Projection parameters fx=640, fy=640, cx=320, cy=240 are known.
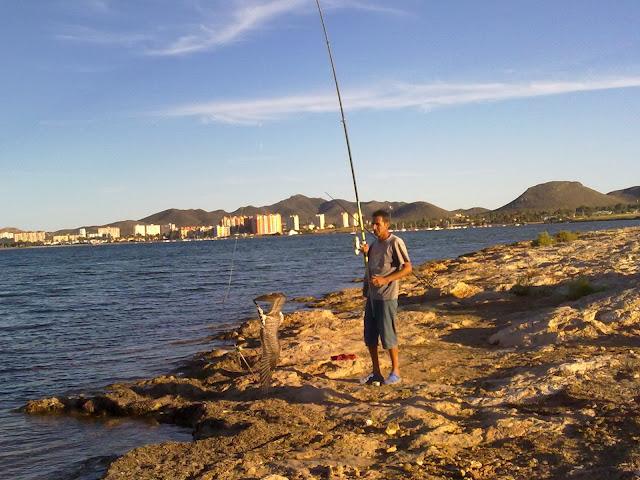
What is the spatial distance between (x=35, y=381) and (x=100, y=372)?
115 centimetres

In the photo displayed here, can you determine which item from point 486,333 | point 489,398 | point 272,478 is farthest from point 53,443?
point 486,333

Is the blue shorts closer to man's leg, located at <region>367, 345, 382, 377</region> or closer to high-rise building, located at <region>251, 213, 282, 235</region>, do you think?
man's leg, located at <region>367, 345, 382, 377</region>

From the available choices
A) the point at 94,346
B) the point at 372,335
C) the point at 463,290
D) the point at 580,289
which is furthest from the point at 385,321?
the point at 94,346

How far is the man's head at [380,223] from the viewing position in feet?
23.9

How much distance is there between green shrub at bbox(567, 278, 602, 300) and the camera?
473 inches

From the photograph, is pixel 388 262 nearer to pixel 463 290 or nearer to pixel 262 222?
pixel 463 290

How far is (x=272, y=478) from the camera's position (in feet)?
15.3

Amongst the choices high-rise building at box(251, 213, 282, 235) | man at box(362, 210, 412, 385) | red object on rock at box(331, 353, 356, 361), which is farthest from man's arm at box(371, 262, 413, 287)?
high-rise building at box(251, 213, 282, 235)

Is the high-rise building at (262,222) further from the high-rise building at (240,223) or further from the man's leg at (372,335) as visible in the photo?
the man's leg at (372,335)

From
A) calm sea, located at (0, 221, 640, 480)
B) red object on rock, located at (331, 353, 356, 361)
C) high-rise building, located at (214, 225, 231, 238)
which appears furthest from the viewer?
high-rise building, located at (214, 225, 231, 238)

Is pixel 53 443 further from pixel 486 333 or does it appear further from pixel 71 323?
pixel 71 323

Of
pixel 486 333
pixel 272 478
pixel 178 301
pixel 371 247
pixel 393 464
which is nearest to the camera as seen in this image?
pixel 272 478

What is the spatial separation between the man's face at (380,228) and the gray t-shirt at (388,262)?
0.30 feet

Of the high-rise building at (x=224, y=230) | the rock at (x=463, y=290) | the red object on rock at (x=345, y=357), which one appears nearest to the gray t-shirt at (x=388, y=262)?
the red object on rock at (x=345, y=357)
